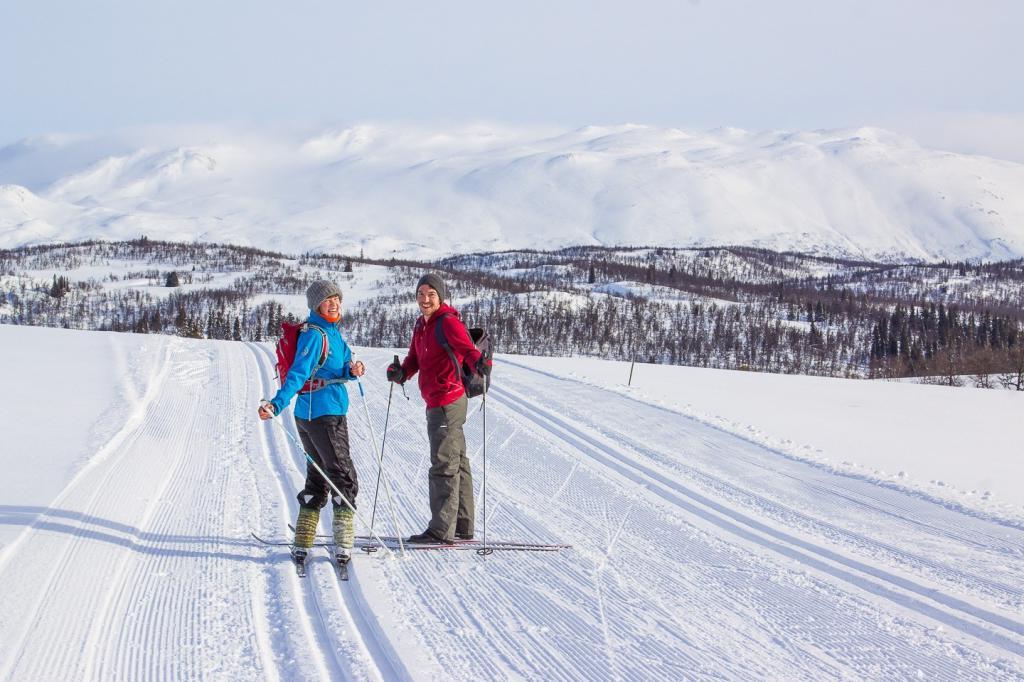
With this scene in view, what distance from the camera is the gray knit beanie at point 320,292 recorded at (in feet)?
16.7

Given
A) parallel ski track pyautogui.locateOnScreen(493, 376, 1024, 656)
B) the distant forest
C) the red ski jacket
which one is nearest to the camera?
parallel ski track pyautogui.locateOnScreen(493, 376, 1024, 656)

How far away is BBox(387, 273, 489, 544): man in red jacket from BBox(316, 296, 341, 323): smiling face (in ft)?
1.92

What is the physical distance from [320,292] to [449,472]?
5.34 feet

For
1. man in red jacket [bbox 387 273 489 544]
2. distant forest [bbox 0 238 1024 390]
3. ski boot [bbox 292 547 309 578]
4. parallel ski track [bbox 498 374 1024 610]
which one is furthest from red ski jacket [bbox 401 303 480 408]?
distant forest [bbox 0 238 1024 390]

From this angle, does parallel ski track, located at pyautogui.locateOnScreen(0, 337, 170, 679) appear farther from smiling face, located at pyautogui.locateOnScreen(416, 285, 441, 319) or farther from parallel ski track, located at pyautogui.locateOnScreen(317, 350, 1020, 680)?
smiling face, located at pyautogui.locateOnScreen(416, 285, 441, 319)

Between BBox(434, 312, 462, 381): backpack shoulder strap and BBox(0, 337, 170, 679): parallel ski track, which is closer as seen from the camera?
BBox(0, 337, 170, 679): parallel ski track

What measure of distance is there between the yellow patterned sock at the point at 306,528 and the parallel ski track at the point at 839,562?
140 inches

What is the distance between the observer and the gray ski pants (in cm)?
546

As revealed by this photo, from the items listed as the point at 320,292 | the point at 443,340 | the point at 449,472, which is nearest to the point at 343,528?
the point at 449,472

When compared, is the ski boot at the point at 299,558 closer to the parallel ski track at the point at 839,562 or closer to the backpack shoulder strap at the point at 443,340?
the backpack shoulder strap at the point at 443,340

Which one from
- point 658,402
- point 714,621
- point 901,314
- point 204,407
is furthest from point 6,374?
point 901,314

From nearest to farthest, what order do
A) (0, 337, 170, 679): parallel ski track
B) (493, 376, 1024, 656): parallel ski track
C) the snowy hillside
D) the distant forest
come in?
(0, 337, 170, 679): parallel ski track < the snowy hillside < (493, 376, 1024, 656): parallel ski track < the distant forest

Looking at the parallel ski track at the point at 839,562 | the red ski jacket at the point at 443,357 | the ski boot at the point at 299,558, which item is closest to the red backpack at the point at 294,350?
the red ski jacket at the point at 443,357

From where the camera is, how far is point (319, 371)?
507 cm
